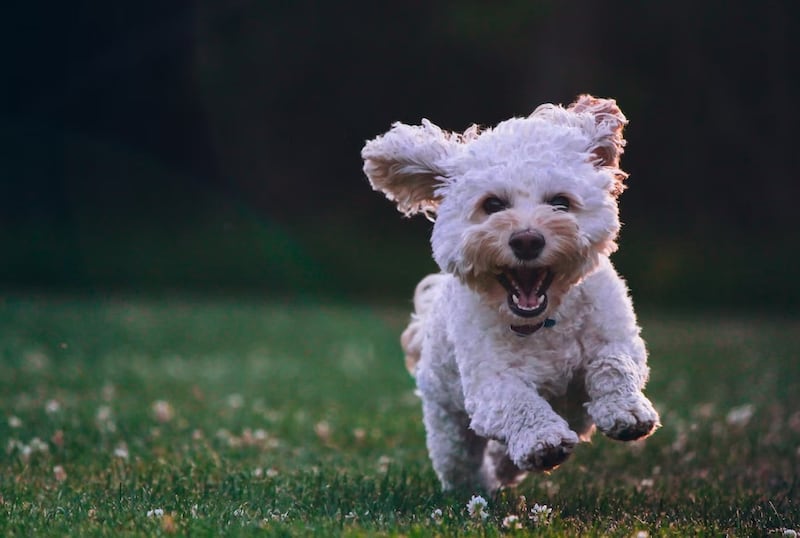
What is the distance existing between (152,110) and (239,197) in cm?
274

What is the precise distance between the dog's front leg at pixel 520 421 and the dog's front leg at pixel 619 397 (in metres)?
0.15

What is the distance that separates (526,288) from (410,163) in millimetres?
828

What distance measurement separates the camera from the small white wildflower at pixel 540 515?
4.14 meters

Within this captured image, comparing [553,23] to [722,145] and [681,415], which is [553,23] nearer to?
[722,145]

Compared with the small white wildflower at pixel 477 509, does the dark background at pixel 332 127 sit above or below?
above

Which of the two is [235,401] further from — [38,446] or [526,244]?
[526,244]

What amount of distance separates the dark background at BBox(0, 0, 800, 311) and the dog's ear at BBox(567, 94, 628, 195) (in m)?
16.0

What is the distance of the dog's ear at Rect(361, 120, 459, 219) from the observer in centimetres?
463

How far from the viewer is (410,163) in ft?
15.4

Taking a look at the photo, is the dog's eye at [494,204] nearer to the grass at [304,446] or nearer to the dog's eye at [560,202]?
the dog's eye at [560,202]

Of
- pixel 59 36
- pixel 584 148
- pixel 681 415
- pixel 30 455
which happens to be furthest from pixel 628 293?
pixel 59 36

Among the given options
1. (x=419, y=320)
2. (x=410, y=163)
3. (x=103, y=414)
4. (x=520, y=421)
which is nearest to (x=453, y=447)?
(x=419, y=320)

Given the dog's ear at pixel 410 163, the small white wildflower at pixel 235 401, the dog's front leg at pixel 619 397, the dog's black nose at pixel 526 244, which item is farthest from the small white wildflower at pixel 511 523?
the small white wildflower at pixel 235 401

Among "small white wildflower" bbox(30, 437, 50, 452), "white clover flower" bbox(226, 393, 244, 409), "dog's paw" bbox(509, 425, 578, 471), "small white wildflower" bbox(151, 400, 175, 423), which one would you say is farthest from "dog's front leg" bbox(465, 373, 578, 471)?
"white clover flower" bbox(226, 393, 244, 409)
